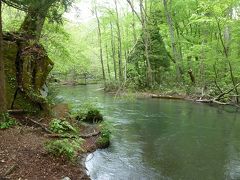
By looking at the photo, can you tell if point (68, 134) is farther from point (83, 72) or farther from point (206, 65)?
point (83, 72)

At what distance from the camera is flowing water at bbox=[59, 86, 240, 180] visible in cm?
829

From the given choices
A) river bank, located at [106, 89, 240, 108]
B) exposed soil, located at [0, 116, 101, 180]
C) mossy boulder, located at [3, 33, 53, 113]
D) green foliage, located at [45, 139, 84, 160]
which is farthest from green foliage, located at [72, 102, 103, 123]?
green foliage, located at [45, 139, 84, 160]

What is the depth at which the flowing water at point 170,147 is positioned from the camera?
27.2 feet

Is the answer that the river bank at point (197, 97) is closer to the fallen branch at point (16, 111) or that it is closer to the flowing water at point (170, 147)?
the flowing water at point (170, 147)

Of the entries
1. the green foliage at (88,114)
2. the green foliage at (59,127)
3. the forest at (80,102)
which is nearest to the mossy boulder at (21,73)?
the forest at (80,102)

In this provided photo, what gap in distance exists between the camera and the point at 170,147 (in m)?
10.8

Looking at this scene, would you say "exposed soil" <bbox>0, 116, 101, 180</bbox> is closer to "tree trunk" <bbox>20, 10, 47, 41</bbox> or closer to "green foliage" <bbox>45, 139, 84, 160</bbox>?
"green foliage" <bbox>45, 139, 84, 160</bbox>

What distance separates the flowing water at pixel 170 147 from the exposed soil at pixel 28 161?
90 cm

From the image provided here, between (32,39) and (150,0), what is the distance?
23.9m

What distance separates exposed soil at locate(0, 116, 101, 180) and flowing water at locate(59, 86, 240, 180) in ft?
2.97

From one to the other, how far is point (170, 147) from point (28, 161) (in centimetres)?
552

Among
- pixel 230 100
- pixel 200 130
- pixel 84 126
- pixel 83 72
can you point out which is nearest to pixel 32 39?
pixel 84 126

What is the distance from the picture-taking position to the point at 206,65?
88.9 feet

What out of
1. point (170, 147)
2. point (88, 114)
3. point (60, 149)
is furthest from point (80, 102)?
point (60, 149)
